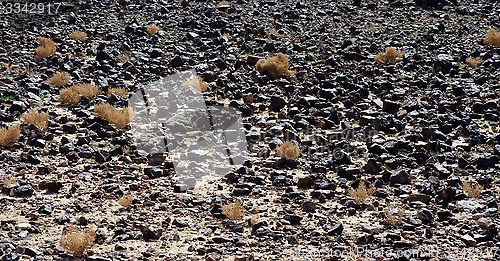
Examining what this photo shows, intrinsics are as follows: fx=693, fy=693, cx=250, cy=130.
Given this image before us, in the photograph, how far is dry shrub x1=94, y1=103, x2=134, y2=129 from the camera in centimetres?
1476

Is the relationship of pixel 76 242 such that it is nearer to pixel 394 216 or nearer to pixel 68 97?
pixel 394 216

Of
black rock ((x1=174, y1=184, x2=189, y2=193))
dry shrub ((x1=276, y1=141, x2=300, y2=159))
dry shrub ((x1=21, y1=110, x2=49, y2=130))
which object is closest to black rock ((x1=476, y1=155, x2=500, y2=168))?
dry shrub ((x1=276, y1=141, x2=300, y2=159))

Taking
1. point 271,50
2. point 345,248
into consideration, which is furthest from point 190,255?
point 271,50

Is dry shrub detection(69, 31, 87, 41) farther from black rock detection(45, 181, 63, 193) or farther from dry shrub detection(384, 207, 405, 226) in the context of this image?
dry shrub detection(384, 207, 405, 226)

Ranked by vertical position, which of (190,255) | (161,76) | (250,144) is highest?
(190,255)

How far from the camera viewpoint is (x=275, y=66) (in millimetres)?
18609

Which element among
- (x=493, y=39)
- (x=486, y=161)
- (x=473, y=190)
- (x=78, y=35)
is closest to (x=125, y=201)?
(x=473, y=190)

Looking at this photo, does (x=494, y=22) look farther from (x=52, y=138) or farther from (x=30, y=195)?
(x=30, y=195)

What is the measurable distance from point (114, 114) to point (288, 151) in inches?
158

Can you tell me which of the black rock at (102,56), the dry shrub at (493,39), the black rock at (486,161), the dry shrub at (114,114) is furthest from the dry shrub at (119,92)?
the dry shrub at (493,39)

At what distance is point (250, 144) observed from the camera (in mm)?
14133

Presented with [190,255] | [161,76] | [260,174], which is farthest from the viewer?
[161,76]

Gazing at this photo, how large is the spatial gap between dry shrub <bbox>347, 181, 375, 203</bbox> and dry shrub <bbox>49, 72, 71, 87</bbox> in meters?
8.70

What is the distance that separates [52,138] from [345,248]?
22.2 feet
